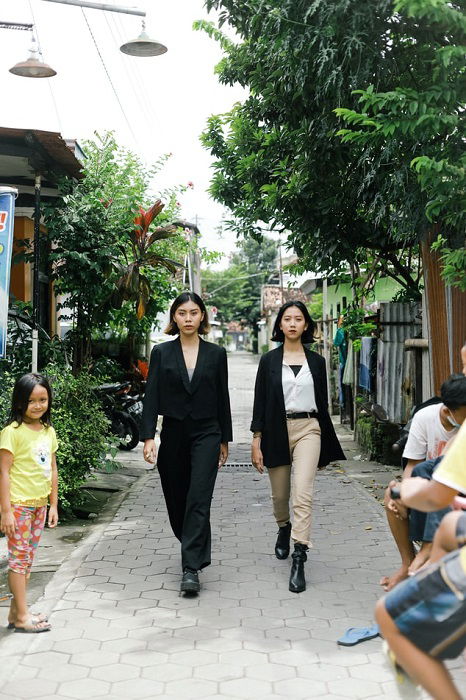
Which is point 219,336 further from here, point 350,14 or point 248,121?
point 350,14

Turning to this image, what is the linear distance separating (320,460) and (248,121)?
595 cm

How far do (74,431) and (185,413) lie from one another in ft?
6.71

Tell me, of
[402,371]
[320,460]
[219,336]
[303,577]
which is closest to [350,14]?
[320,460]

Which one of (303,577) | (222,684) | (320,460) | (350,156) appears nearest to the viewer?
(222,684)

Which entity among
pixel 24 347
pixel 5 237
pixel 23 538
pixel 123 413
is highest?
pixel 5 237

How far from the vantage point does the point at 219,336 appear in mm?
70375

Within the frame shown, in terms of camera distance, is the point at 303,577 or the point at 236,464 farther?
the point at 236,464

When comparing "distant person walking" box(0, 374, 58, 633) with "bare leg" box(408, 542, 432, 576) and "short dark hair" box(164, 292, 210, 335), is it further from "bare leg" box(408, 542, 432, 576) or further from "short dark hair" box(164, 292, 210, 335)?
"bare leg" box(408, 542, 432, 576)

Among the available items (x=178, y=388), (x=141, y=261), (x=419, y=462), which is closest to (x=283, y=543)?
(x=178, y=388)

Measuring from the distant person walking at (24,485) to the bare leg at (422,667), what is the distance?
2518 millimetres

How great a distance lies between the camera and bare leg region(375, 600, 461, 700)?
2.60 metres

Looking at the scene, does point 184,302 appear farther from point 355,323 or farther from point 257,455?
point 355,323

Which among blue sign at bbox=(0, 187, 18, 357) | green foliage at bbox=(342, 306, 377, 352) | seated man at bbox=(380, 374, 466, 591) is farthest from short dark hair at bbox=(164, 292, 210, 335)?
green foliage at bbox=(342, 306, 377, 352)

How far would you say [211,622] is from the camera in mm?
4742
